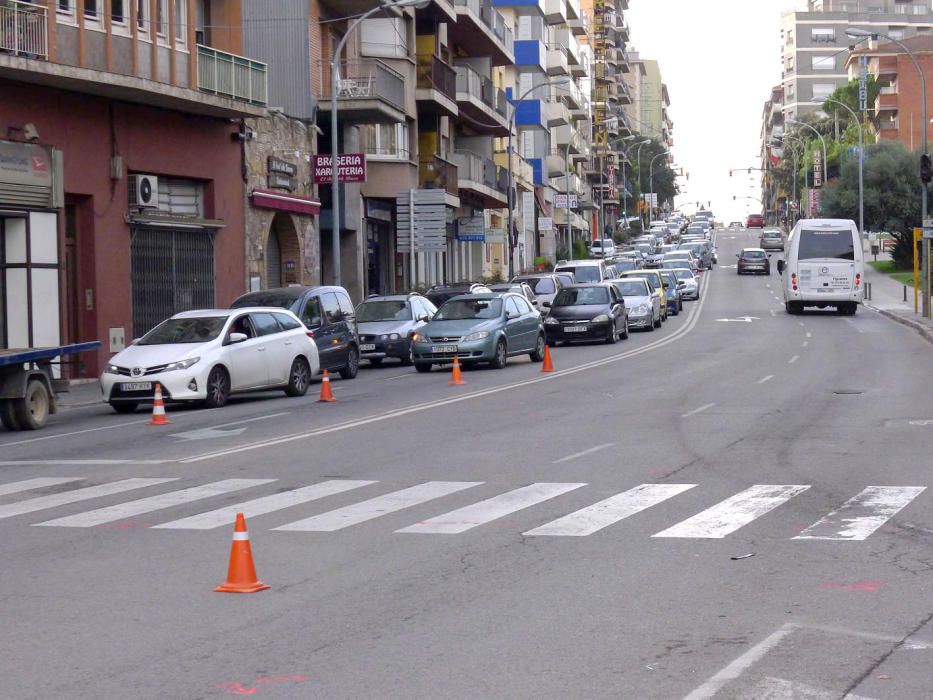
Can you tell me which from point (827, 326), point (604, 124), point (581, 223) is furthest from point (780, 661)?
point (604, 124)

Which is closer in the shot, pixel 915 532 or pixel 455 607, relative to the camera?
pixel 455 607

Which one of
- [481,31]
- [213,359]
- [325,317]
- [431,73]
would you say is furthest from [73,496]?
[481,31]

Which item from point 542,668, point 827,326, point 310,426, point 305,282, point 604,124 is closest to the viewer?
point 542,668

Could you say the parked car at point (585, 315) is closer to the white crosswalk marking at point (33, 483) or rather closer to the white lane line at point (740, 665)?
the white crosswalk marking at point (33, 483)

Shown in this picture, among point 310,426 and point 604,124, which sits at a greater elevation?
point 604,124

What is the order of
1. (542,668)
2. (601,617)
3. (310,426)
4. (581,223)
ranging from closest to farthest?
(542,668), (601,617), (310,426), (581,223)

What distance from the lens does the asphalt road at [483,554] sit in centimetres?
635

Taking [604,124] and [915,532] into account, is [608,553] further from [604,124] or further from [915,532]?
[604,124]

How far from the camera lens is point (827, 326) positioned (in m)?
42.1

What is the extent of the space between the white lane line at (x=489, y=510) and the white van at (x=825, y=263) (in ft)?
118

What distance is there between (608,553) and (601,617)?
1.80m

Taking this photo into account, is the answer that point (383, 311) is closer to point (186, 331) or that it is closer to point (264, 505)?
point (186, 331)

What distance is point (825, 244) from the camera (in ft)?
153

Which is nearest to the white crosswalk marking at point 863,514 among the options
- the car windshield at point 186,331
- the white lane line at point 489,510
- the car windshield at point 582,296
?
the white lane line at point 489,510
